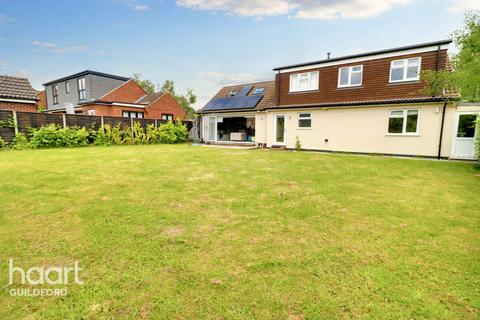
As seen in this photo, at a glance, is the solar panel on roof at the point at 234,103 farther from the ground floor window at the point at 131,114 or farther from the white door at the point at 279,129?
the ground floor window at the point at 131,114

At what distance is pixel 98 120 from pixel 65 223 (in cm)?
1561

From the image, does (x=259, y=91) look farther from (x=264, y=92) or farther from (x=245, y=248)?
(x=245, y=248)

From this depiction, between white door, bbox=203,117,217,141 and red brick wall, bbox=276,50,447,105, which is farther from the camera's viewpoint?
white door, bbox=203,117,217,141

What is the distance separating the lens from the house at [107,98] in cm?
2467

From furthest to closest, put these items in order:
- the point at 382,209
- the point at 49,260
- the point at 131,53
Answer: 1. the point at 131,53
2. the point at 382,209
3. the point at 49,260

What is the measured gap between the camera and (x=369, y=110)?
13508 millimetres

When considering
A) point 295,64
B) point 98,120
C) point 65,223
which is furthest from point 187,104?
point 65,223

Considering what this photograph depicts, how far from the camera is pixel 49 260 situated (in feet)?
9.38

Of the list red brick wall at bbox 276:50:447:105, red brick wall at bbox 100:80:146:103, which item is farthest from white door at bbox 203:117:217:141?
red brick wall at bbox 100:80:146:103

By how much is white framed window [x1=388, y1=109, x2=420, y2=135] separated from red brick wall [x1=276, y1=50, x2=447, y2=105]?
85 centimetres

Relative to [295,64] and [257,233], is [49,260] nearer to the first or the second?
[257,233]

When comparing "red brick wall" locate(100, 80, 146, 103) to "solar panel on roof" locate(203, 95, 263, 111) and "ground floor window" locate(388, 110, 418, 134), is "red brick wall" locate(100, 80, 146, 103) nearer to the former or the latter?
"solar panel on roof" locate(203, 95, 263, 111)

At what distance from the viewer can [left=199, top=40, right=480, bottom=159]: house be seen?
11.7 metres

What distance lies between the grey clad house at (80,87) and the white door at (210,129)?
1335 centimetres
